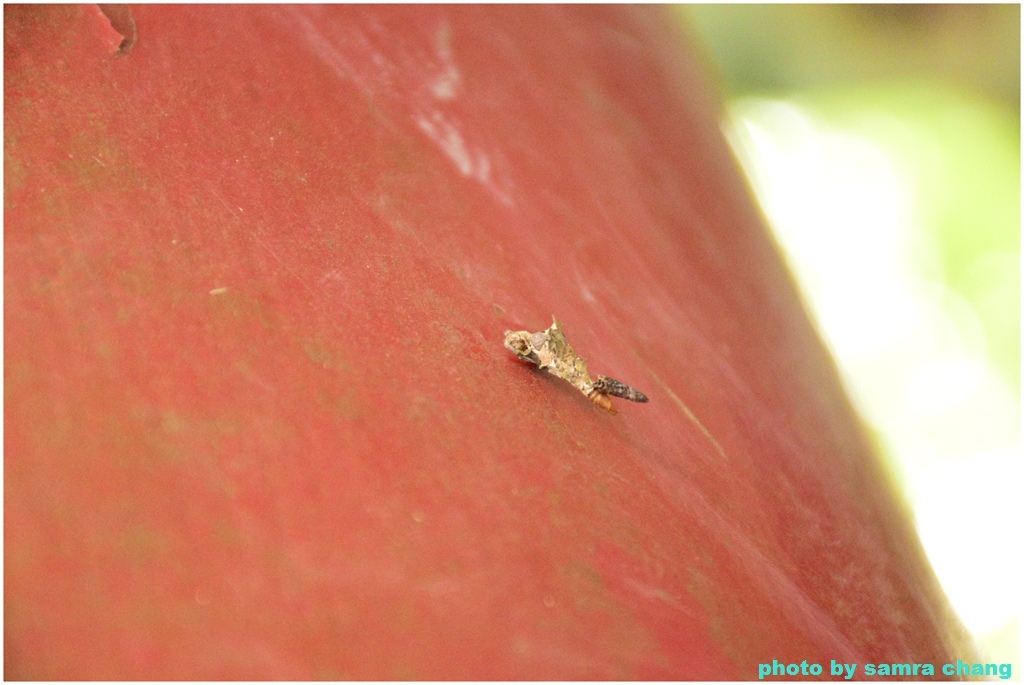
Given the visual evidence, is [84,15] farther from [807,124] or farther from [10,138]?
[807,124]

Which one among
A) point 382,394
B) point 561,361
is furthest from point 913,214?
point 382,394

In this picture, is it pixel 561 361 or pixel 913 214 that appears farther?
pixel 913 214

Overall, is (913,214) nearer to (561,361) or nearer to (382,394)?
(561,361)

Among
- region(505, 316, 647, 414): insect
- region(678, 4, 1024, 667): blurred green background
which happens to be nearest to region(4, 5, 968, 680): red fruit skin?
region(505, 316, 647, 414): insect

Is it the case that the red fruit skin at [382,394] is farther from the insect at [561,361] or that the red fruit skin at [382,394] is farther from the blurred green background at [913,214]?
the blurred green background at [913,214]

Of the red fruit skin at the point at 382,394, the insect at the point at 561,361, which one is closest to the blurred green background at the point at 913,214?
the red fruit skin at the point at 382,394
